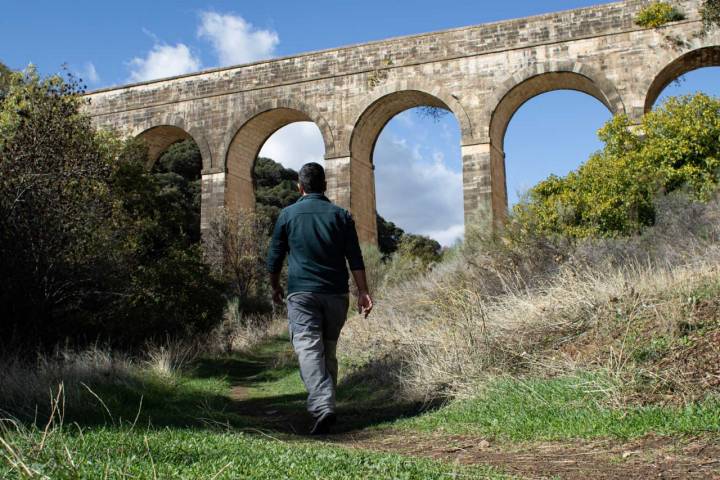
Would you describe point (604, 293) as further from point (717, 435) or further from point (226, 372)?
point (226, 372)

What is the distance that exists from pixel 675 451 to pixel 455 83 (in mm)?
14621

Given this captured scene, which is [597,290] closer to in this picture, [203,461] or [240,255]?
[203,461]

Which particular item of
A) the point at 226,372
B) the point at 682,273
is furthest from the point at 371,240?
the point at 682,273

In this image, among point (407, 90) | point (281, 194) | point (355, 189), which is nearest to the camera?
point (407, 90)

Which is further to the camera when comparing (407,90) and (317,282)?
(407,90)

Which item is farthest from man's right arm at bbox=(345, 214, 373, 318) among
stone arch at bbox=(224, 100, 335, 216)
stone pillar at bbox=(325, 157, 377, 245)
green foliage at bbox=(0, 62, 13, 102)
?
green foliage at bbox=(0, 62, 13, 102)

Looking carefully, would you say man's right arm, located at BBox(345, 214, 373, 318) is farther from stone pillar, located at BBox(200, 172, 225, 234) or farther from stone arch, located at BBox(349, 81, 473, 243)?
stone pillar, located at BBox(200, 172, 225, 234)

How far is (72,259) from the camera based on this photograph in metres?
9.20

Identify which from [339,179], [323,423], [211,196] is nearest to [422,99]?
[339,179]

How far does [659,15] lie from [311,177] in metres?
13.5

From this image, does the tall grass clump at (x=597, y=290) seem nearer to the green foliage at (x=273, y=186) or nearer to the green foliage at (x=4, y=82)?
the green foliage at (x=4, y=82)

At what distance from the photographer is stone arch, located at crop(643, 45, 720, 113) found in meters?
15.5

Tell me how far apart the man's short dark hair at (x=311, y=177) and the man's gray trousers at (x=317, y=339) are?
0.83 metres

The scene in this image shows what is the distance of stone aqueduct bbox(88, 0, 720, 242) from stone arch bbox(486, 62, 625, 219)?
0.11 ft
